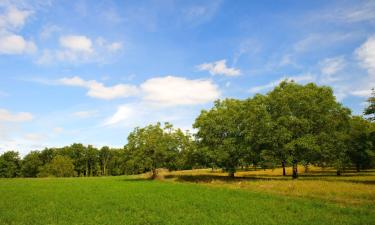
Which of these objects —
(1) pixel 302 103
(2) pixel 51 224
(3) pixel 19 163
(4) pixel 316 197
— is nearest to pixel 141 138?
(1) pixel 302 103

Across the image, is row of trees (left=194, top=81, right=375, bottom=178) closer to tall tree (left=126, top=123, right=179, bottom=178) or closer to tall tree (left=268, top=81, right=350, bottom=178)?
tall tree (left=268, top=81, right=350, bottom=178)

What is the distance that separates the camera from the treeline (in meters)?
58.2

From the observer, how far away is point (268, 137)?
194 feet

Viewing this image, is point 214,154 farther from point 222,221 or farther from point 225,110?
point 222,221

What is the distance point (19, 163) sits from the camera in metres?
165

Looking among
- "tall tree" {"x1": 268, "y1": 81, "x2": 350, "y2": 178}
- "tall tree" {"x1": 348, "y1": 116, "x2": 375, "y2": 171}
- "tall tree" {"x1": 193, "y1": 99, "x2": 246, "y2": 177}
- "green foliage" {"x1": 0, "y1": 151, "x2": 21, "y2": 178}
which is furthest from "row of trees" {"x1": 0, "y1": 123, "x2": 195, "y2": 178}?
"tall tree" {"x1": 348, "y1": 116, "x2": 375, "y2": 171}

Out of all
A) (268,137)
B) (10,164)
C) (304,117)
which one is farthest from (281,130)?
(10,164)

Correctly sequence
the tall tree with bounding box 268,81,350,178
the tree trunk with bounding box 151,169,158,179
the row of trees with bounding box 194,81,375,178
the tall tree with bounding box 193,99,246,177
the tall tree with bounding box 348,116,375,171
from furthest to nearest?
the tree trunk with bounding box 151,169,158,179
the tall tree with bounding box 348,116,375,171
the tall tree with bounding box 193,99,246,177
the row of trees with bounding box 194,81,375,178
the tall tree with bounding box 268,81,350,178

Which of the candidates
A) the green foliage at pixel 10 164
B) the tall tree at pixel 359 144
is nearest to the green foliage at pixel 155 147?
the tall tree at pixel 359 144

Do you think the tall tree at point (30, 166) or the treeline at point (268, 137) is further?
the tall tree at point (30, 166)

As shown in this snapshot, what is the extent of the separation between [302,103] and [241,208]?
38959 millimetres

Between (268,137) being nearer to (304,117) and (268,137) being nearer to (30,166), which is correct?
(304,117)

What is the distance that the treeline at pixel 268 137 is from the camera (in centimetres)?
5819

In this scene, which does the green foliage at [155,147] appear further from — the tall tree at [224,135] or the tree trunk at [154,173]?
the tall tree at [224,135]
